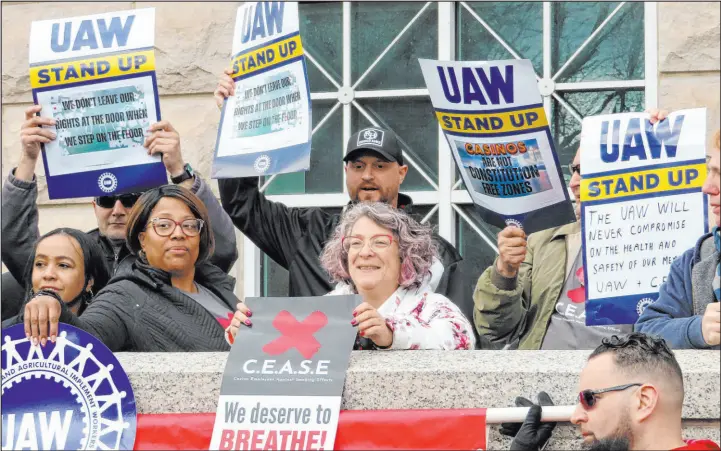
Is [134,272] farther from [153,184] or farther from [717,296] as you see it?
[717,296]

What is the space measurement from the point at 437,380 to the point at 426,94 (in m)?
3.51

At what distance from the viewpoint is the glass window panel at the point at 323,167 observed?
8148mm

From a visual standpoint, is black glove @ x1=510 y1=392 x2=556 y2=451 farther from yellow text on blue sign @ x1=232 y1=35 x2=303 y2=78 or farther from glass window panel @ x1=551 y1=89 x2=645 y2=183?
Answer: glass window panel @ x1=551 y1=89 x2=645 y2=183

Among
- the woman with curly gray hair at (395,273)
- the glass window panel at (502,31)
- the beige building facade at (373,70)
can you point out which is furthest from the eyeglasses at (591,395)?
the glass window panel at (502,31)

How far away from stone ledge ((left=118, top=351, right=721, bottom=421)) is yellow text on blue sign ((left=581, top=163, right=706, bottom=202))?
72 centimetres

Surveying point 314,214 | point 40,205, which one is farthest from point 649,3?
point 40,205

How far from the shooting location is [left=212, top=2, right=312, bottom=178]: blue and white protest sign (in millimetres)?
6293

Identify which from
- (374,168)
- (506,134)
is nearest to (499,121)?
(506,134)

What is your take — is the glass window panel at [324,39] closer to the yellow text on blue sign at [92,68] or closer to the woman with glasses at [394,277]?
the yellow text on blue sign at [92,68]

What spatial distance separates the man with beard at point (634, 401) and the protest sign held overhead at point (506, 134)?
1156 mm

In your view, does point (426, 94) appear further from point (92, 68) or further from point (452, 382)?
point (452, 382)

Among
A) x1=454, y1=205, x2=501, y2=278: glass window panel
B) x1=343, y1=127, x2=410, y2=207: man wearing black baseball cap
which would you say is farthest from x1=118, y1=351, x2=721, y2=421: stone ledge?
x1=454, y1=205, x2=501, y2=278: glass window panel

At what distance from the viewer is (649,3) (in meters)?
7.66

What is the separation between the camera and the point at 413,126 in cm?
811
